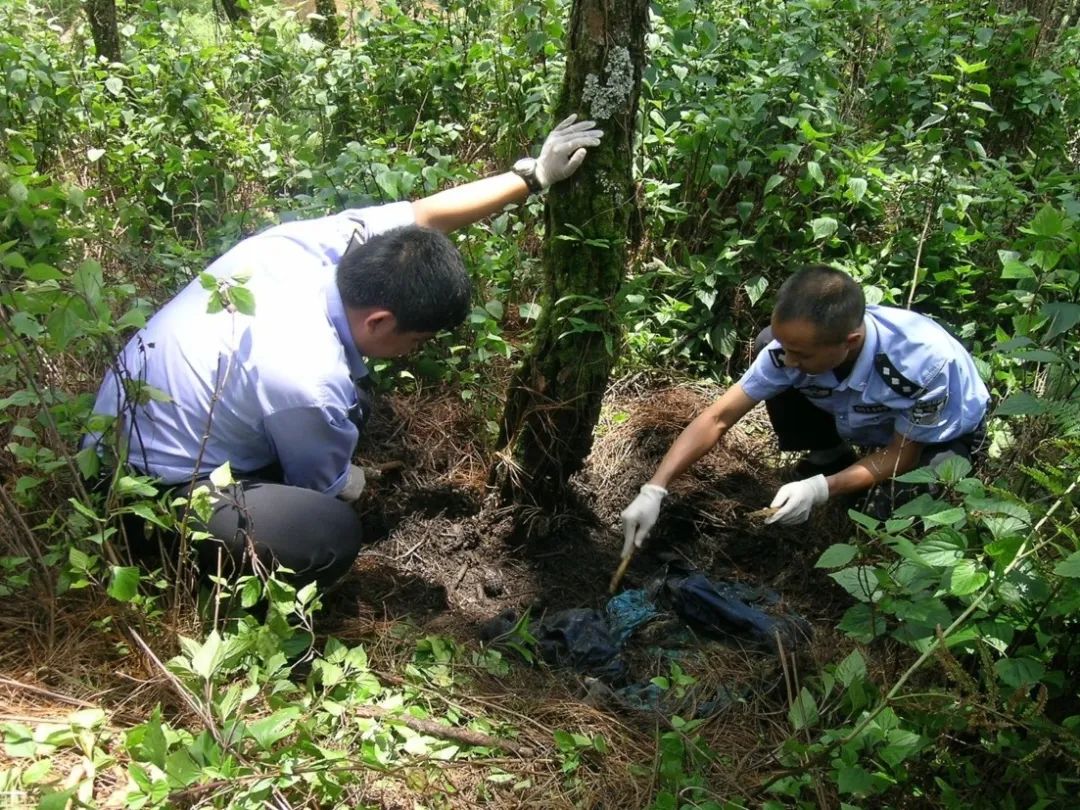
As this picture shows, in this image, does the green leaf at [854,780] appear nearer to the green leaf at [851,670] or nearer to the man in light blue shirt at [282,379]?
the green leaf at [851,670]

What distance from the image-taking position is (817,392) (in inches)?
119

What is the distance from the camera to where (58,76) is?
4168mm

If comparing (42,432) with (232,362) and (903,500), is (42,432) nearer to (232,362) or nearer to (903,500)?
(232,362)

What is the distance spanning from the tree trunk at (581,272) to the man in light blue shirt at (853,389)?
1.24ft

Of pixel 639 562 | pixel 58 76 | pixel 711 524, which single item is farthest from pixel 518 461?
pixel 58 76

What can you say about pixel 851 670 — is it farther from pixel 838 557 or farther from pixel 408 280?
pixel 408 280

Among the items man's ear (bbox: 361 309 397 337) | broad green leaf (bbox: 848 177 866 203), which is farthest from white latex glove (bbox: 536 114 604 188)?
broad green leaf (bbox: 848 177 866 203)

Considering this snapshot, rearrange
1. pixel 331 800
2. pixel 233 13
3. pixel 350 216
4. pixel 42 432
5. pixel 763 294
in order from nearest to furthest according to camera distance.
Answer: pixel 331 800 < pixel 42 432 < pixel 350 216 < pixel 763 294 < pixel 233 13

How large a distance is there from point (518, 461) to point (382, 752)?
1.36 m

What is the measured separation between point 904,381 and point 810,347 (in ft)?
1.25

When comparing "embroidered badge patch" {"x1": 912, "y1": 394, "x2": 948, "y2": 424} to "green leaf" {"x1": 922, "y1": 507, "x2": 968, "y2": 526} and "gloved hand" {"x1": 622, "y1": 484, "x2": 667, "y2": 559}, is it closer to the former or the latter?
"gloved hand" {"x1": 622, "y1": 484, "x2": 667, "y2": 559}

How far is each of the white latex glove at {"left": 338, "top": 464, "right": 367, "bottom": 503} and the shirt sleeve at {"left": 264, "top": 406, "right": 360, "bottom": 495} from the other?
291 mm

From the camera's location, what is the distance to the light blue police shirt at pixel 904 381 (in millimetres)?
2801

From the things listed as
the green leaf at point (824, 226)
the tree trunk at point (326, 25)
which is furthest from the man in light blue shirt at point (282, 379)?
the tree trunk at point (326, 25)
